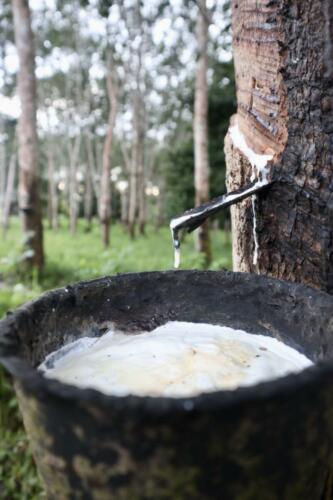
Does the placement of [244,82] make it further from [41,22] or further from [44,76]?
[44,76]

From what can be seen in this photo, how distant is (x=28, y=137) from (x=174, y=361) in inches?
241

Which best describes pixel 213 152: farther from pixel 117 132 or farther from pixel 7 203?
pixel 117 132

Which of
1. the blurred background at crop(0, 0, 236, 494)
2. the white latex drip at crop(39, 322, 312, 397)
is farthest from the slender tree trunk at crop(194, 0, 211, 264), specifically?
the white latex drip at crop(39, 322, 312, 397)

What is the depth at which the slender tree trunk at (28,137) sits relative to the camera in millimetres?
6430

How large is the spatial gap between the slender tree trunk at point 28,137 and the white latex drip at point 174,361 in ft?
17.7

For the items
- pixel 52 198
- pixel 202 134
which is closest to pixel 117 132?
pixel 52 198

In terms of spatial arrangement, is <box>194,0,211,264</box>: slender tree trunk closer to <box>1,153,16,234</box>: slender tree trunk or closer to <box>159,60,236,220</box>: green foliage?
<box>159,60,236,220</box>: green foliage

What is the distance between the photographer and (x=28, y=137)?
21.6 ft

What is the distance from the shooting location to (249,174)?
1.54 metres

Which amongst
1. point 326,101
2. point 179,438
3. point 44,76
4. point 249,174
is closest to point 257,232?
point 249,174

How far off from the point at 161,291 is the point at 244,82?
0.83 metres

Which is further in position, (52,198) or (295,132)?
(52,198)

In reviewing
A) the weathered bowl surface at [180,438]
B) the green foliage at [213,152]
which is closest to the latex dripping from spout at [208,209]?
the weathered bowl surface at [180,438]

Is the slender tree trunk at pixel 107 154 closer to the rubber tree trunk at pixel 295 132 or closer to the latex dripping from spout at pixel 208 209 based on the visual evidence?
the rubber tree trunk at pixel 295 132
